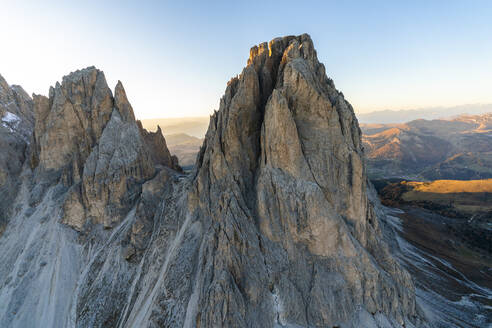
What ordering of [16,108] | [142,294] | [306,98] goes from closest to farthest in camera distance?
[306,98], [142,294], [16,108]

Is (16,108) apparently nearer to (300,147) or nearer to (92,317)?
(92,317)

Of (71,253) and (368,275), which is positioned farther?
(71,253)

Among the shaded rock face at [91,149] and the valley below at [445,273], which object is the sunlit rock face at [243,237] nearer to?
the shaded rock face at [91,149]

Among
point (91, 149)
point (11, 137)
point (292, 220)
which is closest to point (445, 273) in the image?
point (292, 220)

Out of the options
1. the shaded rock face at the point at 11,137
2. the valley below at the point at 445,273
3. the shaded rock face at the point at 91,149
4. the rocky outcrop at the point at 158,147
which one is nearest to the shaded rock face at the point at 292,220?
the valley below at the point at 445,273

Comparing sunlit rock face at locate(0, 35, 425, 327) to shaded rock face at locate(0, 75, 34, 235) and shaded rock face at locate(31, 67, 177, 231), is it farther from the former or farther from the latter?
shaded rock face at locate(0, 75, 34, 235)

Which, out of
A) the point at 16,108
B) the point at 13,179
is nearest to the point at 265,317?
the point at 13,179

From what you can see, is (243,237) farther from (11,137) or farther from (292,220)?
(11,137)
